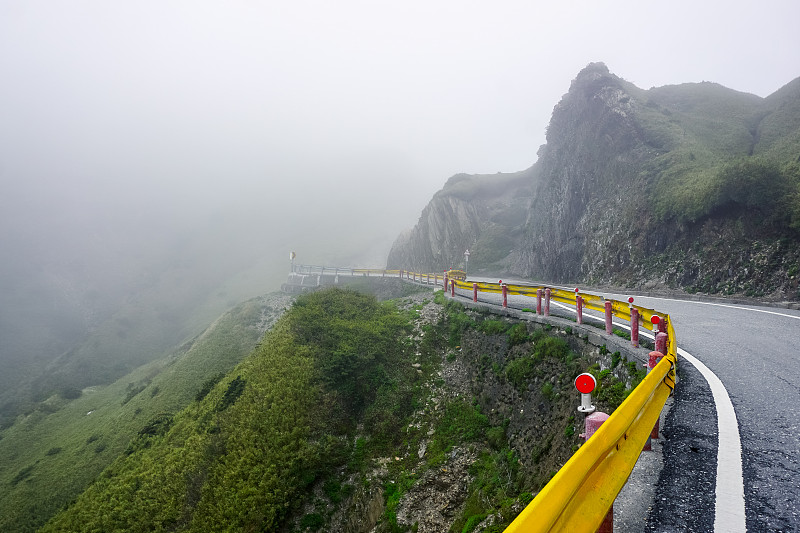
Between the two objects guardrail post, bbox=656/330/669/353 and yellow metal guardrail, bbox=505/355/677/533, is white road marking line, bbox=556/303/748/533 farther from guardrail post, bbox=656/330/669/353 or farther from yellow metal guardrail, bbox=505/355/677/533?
guardrail post, bbox=656/330/669/353

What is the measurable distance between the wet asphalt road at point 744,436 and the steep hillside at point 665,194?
11613 mm

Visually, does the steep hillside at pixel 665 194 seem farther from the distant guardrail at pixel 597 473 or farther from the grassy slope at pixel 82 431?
the grassy slope at pixel 82 431

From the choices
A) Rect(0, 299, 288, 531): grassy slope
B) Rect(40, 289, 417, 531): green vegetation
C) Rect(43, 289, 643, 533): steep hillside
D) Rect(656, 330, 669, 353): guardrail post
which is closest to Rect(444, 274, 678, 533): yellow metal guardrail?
Rect(656, 330, 669, 353): guardrail post

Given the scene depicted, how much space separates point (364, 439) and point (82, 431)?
23848 mm

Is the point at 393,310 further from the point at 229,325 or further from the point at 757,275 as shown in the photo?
the point at 229,325

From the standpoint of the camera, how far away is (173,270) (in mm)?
108375

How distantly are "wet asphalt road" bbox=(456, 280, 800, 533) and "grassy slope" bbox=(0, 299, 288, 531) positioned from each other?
2203 cm

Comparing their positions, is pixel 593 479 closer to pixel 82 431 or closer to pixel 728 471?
pixel 728 471

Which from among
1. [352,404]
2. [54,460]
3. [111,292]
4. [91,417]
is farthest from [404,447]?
[111,292]

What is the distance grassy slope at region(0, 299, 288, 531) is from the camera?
16.4 m

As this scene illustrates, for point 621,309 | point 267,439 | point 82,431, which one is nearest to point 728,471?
point 621,309

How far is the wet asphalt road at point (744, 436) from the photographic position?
2.71 metres

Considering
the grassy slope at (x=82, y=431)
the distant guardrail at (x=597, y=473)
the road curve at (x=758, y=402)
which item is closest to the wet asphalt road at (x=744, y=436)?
the road curve at (x=758, y=402)

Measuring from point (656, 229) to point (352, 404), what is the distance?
23.0 meters
